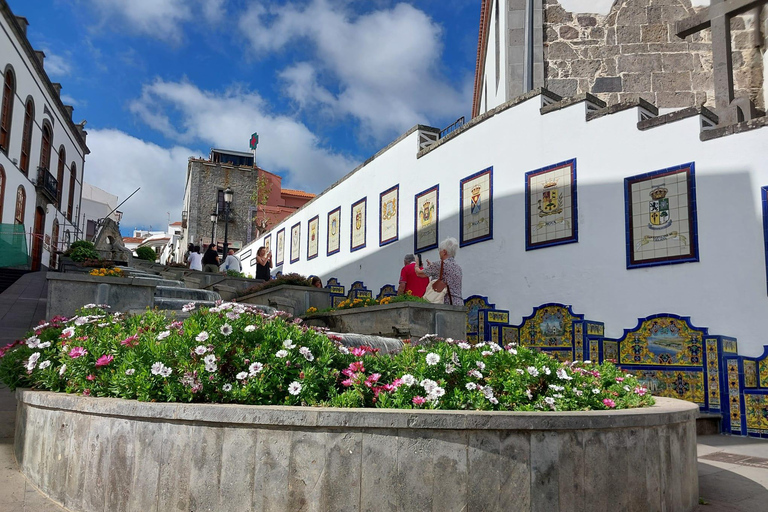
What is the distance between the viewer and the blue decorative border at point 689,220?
8.23 meters

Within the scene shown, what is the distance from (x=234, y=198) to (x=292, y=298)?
112 feet

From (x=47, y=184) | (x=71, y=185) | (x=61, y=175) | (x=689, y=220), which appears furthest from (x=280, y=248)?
(x=689, y=220)

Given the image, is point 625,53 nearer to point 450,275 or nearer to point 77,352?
point 450,275

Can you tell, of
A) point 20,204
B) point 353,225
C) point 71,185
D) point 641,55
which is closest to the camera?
point 641,55

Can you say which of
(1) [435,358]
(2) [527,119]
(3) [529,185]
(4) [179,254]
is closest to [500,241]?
(3) [529,185]

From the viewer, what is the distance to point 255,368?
12.1ft

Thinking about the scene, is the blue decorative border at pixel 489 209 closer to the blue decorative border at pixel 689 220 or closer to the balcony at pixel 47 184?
the blue decorative border at pixel 689 220

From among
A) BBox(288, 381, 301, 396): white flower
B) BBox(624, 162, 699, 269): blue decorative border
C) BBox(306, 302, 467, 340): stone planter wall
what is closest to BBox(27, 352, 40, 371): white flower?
BBox(288, 381, 301, 396): white flower

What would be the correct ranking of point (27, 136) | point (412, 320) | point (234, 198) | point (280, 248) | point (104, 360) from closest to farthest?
point (104, 360), point (412, 320), point (280, 248), point (27, 136), point (234, 198)

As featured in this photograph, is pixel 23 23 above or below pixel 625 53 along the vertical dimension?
above

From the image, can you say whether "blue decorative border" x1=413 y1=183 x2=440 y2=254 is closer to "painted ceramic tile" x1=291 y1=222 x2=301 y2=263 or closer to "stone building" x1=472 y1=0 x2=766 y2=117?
"stone building" x1=472 y1=0 x2=766 y2=117

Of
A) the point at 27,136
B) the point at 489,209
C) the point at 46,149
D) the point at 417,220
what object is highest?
the point at 46,149

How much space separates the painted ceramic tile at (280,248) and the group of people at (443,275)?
15685 millimetres

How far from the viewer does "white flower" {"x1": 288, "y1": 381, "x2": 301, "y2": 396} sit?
3586 millimetres
